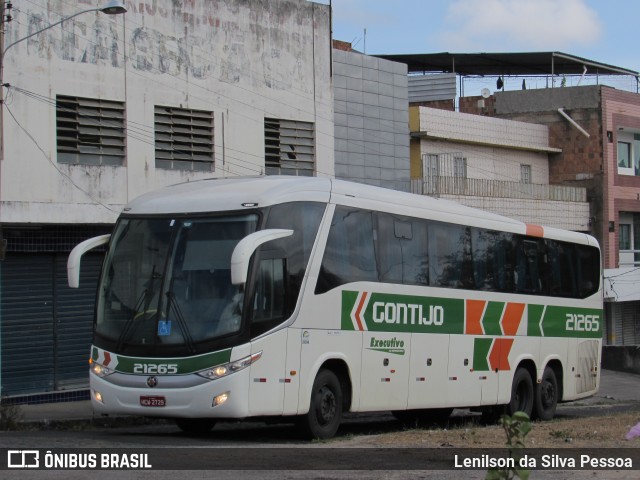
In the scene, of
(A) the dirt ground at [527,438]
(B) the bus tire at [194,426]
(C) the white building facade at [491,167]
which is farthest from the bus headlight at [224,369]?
(C) the white building facade at [491,167]

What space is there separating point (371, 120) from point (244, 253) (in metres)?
17.8

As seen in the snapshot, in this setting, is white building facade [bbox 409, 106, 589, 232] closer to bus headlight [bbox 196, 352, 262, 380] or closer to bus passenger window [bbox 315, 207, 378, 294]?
bus passenger window [bbox 315, 207, 378, 294]

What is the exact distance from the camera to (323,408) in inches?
539

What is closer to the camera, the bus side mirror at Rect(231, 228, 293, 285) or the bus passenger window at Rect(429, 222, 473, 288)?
the bus side mirror at Rect(231, 228, 293, 285)

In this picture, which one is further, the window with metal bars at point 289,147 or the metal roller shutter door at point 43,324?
the window with metal bars at point 289,147

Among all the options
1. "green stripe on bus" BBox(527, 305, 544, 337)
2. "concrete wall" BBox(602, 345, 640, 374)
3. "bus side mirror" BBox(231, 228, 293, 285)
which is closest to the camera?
"bus side mirror" BBox(231, 228, 293, 285)

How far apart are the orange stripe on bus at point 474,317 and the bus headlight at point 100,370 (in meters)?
6.65

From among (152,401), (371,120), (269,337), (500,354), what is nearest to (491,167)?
(371,120)

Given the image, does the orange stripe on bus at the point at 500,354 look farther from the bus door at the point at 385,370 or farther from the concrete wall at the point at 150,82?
the concrete wall at the point at 150,82

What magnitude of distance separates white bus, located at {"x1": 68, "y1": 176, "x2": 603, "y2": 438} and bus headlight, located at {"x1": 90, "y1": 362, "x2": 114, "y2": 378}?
25mm

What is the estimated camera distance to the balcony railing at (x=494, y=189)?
103 ft

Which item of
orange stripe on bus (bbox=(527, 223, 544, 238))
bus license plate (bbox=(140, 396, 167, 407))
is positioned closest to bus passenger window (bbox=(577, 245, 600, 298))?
orange stripe on bus (bbox=(527, 223, 544, 238))

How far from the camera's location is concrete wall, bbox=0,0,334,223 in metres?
20.5

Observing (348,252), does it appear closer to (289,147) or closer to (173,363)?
(173,363)
